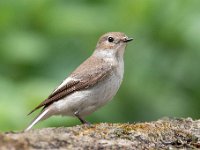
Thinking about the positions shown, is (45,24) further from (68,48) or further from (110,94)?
(110,94)

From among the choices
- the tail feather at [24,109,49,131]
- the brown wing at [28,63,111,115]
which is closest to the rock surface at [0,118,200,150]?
the brown wing at [28,63,111,115]

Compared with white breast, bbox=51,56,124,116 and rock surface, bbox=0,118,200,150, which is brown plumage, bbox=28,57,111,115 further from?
rock surface, bbox=0,118,200,150

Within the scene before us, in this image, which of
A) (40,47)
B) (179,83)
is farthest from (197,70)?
(40,47)

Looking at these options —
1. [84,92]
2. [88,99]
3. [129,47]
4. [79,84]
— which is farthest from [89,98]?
[129,47]

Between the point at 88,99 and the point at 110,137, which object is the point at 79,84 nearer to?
the point at 88,99

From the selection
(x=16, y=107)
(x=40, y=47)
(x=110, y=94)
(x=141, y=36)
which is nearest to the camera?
(x=110, y=94)

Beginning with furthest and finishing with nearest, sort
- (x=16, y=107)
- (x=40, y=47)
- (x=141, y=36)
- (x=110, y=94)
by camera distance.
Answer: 1. (x=141, y=36)
2. (x=40, y=47)
3. (x=16, y=107)
4. (x=110, y=94)

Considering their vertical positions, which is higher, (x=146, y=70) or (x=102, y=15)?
(x=102, y=15)

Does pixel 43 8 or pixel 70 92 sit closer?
pixel 70 92
